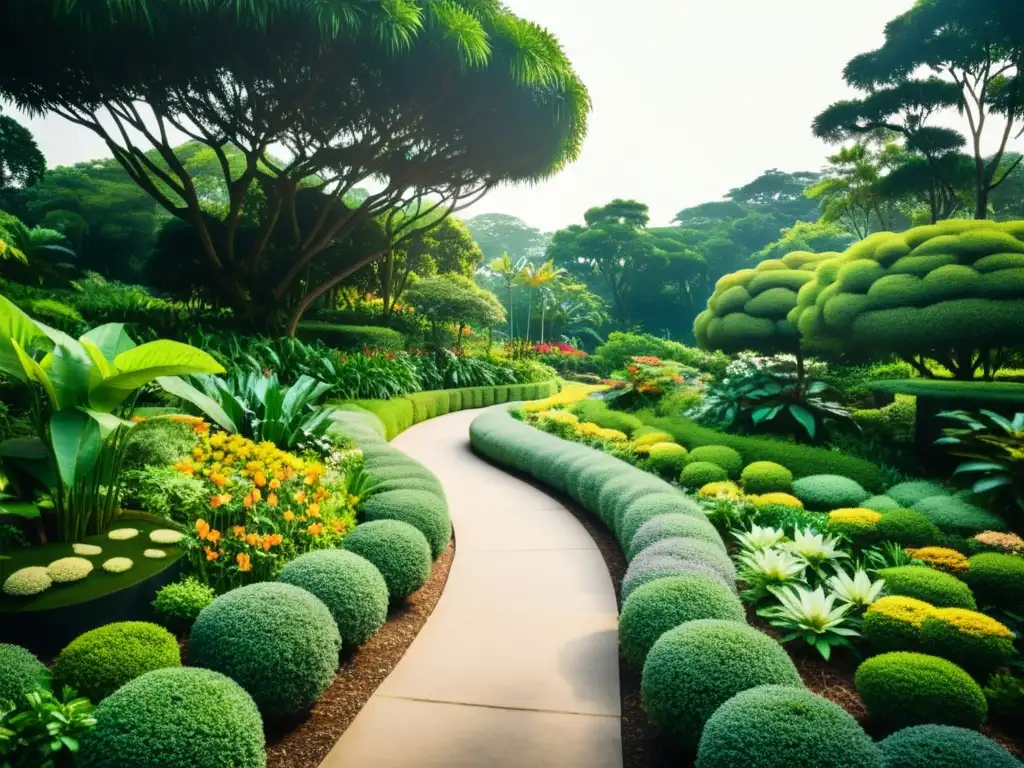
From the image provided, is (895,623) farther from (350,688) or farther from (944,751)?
(350,688)

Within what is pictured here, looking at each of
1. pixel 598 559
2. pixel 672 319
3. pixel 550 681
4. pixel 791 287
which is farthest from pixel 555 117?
pixel 672 319

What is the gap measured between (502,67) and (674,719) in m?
12.1

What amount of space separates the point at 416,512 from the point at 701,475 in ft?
9.24

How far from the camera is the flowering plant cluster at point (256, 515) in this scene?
3.18 m

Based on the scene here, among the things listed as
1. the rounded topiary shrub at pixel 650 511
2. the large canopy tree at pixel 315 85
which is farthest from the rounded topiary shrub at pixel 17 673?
the large canopy tree at pixel 315 85

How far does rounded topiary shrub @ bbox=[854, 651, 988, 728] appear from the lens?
2.30 metres

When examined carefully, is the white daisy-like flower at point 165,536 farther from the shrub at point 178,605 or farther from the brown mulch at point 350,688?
the brown mulch at point 350,688

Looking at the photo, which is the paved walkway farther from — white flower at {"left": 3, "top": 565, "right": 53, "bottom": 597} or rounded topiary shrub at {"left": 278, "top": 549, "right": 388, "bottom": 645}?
white flower at {"left": 3, "top": 565, "right": 53, "bottom": 597}

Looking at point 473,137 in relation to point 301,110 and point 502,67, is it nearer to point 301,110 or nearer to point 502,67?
point 502,67

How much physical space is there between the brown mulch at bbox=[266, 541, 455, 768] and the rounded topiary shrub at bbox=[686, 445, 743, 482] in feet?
10.4

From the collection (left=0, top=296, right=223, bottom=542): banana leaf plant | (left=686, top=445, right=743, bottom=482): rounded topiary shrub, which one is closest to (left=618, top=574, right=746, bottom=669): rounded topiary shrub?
(left=0, top=296, right=223, bottom=542): banana leaf plant

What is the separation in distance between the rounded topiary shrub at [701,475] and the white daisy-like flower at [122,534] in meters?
4.38

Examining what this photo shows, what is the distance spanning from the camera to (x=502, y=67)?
11.7m

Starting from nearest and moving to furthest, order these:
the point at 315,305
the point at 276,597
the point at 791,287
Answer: the point at 276,597 → the point at 791,287 → the point at 315,305
